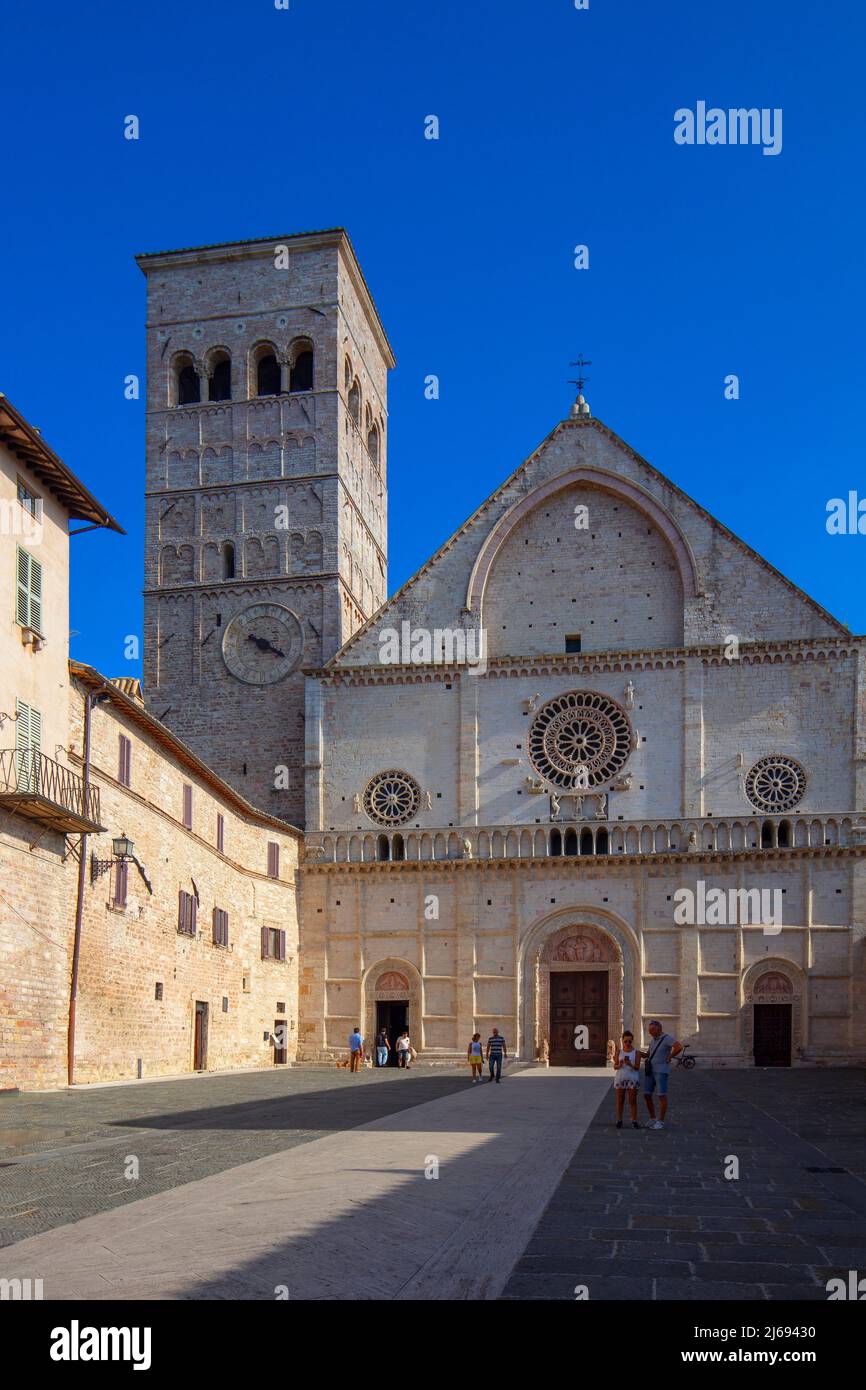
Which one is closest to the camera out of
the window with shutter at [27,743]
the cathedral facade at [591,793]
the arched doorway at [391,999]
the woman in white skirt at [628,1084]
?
the woman in white skirt at [628,1084]

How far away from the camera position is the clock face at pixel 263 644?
4541 cm

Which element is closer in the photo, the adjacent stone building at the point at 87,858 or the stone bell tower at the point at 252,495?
the adjacent stone building at the point at 87,858

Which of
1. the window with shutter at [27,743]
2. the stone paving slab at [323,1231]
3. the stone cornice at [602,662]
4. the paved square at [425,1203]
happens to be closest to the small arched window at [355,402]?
the stone cornice at [602,662]

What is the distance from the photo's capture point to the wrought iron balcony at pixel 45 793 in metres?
22.3

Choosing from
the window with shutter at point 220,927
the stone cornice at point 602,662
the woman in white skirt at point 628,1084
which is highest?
the stone cornice at point 602,662

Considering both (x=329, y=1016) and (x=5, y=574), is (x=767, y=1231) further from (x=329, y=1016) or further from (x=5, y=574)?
(x=329, y=1016)

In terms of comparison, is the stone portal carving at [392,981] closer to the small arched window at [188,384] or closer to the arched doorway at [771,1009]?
the arched doorway at [771,1009]

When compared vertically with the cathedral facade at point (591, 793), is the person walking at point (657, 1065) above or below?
below

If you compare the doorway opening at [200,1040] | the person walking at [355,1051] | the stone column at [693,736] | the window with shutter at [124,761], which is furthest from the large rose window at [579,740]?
the window with shutter at [124,761]

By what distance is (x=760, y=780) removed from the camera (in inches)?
1593

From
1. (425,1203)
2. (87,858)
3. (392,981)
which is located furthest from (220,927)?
(425,1203)

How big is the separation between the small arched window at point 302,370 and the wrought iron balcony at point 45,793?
25127 mm

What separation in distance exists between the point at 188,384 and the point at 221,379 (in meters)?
1.25

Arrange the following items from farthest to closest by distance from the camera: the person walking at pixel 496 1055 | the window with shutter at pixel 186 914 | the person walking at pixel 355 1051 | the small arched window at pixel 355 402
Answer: the small arched window at pixel 355 402, the person walking at pixel 355 1051, the window with shutter at pixel 186 914, the person walking at pixel 496 1055
